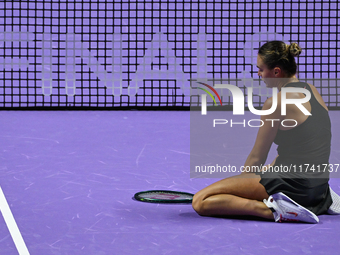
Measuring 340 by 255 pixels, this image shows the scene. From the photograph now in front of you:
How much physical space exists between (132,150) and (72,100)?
472 centimetres

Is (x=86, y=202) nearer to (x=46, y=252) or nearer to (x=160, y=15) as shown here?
(x=46, y=252)

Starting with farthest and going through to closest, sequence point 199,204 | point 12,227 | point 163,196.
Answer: point 163,196, point 199,204, point 12,227

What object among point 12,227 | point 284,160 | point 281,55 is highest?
point 281,55

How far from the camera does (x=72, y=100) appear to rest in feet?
34.4

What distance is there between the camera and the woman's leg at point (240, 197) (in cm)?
325

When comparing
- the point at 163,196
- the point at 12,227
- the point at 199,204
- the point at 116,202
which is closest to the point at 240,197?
the point at 199,204

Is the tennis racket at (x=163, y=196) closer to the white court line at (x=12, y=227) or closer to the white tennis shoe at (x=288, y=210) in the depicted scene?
the white tennis shoe at (x=288, y=210)

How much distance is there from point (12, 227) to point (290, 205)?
1599 mm

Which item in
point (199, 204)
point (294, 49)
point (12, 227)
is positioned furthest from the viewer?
point (199, 204)

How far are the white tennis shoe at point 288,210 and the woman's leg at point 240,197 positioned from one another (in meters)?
0.05

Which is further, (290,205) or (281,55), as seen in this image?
(290,205)

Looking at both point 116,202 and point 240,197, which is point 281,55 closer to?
point 240,197

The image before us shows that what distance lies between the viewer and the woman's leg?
128 inches

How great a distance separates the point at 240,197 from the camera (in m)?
3.29
